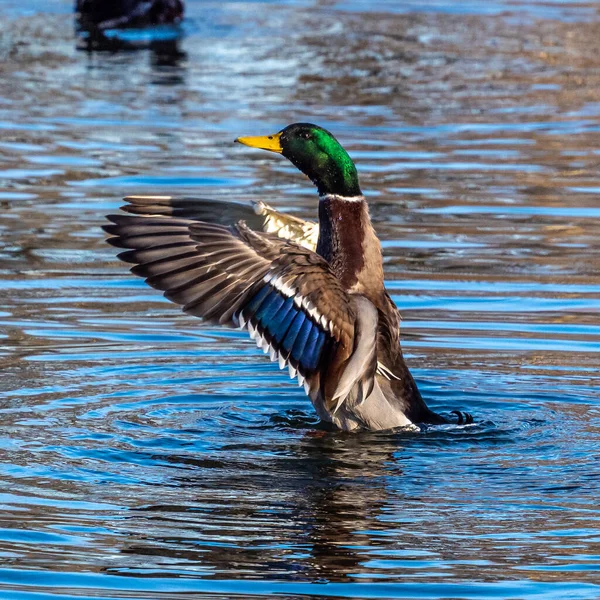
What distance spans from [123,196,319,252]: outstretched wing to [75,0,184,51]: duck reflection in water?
560 inches

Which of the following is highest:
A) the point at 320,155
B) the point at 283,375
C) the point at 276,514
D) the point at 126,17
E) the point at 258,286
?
the point at 320,155

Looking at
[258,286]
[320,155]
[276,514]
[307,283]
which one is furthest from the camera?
[320,155]

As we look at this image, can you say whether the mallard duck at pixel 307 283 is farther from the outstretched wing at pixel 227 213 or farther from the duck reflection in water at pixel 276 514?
the duck reflection in water at pixel 276 514

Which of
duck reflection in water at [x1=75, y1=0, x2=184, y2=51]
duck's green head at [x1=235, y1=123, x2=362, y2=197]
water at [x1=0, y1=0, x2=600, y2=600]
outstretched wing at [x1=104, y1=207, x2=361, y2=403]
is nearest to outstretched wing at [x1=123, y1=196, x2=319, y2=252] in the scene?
outstretched wing at [x1=104, y1=207, x2=361, y2=403]

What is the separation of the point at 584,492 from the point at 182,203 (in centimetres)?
254

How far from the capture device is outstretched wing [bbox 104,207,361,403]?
6781 mm

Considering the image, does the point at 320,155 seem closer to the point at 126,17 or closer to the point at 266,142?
the point at 266,142

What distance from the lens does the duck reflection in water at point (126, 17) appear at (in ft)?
72.5

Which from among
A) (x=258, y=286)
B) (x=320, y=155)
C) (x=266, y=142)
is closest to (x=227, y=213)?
(x=266, y=142)

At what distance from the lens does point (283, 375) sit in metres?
8.39

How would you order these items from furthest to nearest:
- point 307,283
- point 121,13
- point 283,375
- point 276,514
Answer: point 121,13, point 283,375, point 307,283, point 276,514

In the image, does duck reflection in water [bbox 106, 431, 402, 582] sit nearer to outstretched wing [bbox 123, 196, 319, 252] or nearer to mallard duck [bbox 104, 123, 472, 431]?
mallard duck [bbox 104, 123, 472, 431]

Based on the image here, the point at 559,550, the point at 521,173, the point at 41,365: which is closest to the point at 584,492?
the point at 559,550

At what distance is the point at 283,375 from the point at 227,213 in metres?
1.13
